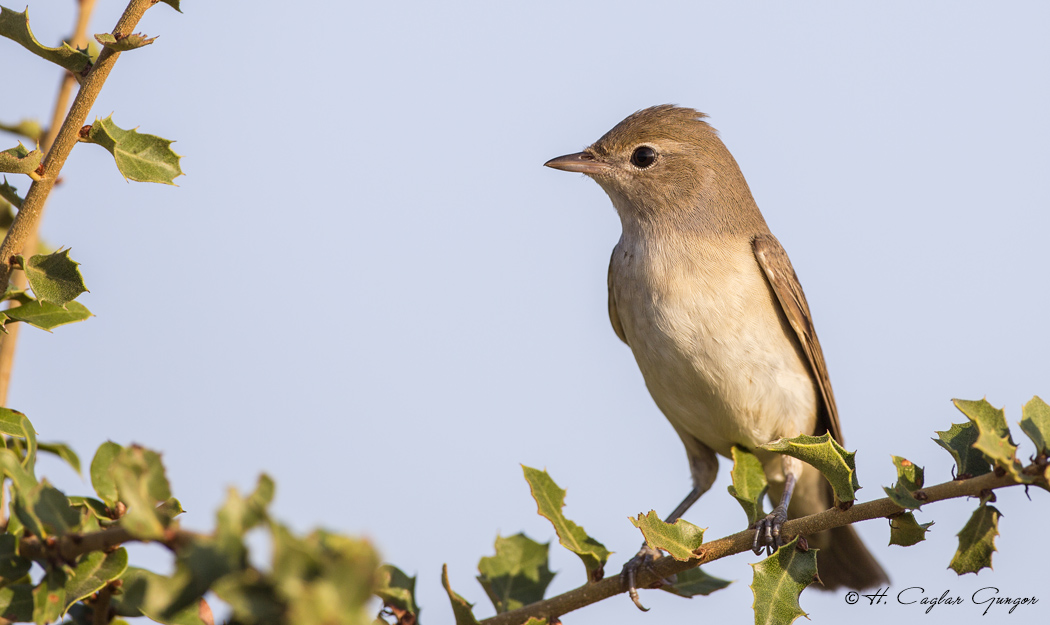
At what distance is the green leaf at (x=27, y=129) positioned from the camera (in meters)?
3.77

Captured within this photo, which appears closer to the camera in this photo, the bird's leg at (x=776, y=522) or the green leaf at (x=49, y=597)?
the green leaf at (x=49, y=597)

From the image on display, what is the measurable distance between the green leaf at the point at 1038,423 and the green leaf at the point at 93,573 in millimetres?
2545

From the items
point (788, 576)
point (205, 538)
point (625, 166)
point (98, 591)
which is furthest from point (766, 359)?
point (205, 538)

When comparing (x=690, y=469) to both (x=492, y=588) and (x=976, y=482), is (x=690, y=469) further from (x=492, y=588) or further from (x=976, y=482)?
(x=976, y=482)

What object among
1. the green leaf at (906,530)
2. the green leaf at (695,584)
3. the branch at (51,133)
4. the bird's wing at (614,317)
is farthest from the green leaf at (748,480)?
the bird's wing at (614,317)

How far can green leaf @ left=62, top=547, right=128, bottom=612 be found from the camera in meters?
2.41

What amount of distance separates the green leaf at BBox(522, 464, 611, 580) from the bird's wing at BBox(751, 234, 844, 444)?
10.9ft

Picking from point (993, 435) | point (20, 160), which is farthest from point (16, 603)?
point (993, 435)

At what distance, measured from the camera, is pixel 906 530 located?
10.9 ft

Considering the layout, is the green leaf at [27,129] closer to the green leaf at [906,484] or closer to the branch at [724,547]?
the branch at [724,547]

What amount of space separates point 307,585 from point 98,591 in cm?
145

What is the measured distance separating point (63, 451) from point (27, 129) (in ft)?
4.54

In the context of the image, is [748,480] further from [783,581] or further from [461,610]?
[461,610]

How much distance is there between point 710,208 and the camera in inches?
268
